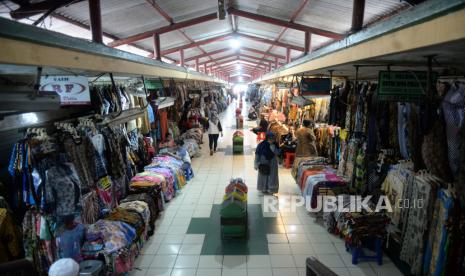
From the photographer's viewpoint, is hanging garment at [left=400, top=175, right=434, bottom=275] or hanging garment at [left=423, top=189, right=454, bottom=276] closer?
hanging garment at [left=423, top=189, right=454, bottom=276]

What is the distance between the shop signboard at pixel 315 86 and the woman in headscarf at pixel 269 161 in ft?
4.59

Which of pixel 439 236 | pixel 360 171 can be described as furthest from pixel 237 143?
pixel 439 236

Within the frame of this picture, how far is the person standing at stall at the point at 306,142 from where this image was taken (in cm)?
788

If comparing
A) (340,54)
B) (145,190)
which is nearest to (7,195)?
(145,190)

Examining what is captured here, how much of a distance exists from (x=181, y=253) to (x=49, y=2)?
408 centimetres

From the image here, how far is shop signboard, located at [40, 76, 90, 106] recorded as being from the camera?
12.6ft

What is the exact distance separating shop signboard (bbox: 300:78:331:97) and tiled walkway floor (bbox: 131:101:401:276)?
2654 millimetres

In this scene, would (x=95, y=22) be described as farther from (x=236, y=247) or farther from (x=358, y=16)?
(x=236, y=247)

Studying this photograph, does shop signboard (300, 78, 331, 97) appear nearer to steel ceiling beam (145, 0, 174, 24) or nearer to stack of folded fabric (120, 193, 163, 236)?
steel ceiling beam (145, 0, 174, 24)

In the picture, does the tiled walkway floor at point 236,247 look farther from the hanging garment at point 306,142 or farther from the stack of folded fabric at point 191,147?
the stack of folded fabric at point 191,147

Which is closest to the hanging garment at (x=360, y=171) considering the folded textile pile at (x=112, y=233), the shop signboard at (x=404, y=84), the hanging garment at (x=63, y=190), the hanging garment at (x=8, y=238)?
the shop signboard at (x=404, y=84)

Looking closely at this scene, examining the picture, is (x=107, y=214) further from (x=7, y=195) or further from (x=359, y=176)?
(x=359, y=176)

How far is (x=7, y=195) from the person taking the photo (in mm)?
4051

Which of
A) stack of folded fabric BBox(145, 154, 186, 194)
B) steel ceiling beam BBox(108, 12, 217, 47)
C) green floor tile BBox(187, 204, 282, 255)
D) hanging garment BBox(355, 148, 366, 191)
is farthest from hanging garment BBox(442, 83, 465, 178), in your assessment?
stack of folded fabric BBox(145, 154, 186, 194)
